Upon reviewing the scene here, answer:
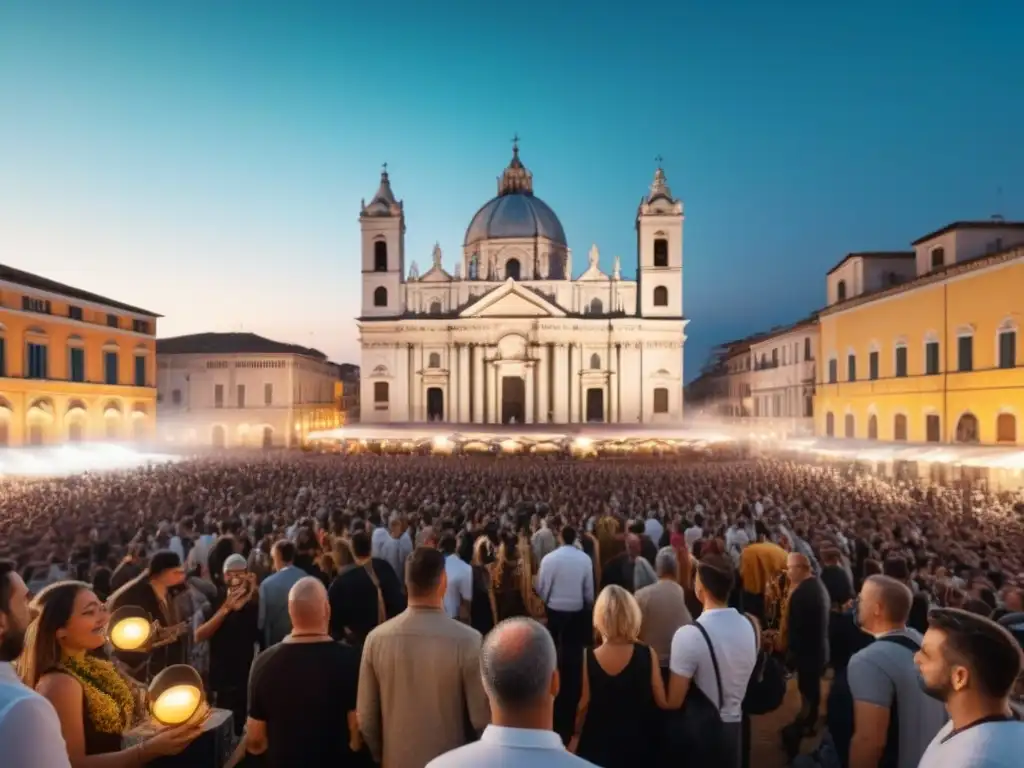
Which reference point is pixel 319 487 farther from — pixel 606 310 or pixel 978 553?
pixel 606 310

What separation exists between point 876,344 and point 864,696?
31.5 metres

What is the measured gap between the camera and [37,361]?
3259cm

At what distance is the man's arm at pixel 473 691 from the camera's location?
11.3 ft

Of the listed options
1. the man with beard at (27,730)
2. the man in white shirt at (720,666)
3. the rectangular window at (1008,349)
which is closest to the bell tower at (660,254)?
the rectangular window at (1008,349)

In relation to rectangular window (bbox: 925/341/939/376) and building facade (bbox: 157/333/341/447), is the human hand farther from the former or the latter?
building facade (bbox: 157/333/341/447)

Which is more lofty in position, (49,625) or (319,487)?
(49,625)

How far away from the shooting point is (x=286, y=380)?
53.1 meters

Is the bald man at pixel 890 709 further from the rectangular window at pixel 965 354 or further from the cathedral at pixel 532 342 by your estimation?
the cathedral at pixel 532 342

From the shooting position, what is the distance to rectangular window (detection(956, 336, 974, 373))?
1008 inches

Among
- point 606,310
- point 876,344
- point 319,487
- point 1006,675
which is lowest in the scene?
point 319,487

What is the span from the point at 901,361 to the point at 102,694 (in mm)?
32032

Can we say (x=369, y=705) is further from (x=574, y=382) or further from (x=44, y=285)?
(x=574, y=382)

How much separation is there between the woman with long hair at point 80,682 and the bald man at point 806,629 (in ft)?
14.9

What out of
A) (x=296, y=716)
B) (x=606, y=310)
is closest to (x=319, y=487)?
(x=296, y=716)
